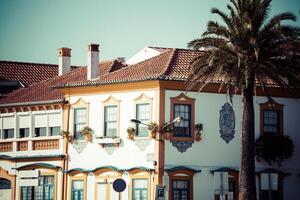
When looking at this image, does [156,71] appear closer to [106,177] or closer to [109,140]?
[109,140]

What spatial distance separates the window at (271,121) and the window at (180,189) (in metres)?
6.61

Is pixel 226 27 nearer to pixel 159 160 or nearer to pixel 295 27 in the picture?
pixel 295 27

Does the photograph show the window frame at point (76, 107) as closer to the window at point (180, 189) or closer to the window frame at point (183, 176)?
the window frame at point (183, 176)

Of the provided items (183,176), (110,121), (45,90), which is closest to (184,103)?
(183,176)

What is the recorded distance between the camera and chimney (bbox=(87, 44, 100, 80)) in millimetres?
58156

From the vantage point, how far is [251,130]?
49.1m

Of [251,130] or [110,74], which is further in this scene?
[110,74]

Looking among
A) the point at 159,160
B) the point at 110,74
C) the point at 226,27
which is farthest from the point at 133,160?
the point at 226,27

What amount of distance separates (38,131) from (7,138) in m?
3.23

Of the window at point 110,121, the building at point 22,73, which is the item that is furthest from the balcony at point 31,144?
the building at point 22,73

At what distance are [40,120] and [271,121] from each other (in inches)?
607

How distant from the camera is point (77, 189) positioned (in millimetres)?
56594

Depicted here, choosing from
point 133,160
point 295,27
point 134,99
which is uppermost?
point 295,27

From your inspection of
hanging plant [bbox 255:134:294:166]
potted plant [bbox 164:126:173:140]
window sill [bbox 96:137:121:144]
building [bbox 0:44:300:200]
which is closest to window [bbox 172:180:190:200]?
building [bbox 0:44:300:200]
